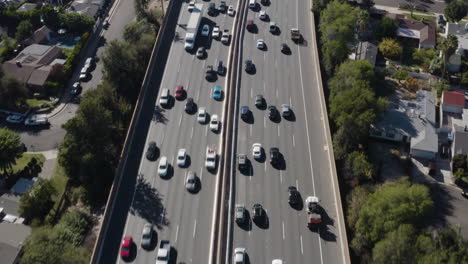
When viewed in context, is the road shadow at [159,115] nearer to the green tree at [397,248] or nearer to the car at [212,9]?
the car at [212,9]

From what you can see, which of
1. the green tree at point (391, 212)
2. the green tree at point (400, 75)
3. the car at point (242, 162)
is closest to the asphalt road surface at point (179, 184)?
the car at point (242, 162)

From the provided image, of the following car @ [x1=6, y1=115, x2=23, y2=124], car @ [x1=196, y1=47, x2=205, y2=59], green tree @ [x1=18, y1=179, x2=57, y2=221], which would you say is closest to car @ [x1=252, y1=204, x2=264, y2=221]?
green tree @ [x1=18, y1=179, x2=57, y2=221]

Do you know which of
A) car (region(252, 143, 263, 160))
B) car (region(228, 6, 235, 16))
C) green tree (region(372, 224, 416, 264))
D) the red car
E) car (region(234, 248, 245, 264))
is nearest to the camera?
green tree (region(372, 224, 416, 264))

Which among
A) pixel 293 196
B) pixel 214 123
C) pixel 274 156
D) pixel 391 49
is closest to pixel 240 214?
pixel 293 196

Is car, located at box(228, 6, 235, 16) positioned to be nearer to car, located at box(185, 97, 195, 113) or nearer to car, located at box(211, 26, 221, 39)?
car, located at box(211, 26, 221, 39)

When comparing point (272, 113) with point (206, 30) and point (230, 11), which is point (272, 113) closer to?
point (206, 30)
